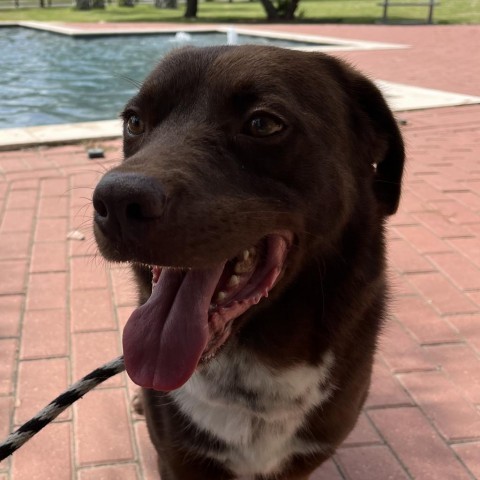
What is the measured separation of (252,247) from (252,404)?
54 centimetres

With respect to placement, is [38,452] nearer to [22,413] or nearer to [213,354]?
[22,413]

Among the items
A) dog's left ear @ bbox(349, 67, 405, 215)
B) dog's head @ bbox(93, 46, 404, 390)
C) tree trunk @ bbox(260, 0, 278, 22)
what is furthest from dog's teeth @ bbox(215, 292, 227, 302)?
tree trunk @ bbox(260, 0, 278, 22)

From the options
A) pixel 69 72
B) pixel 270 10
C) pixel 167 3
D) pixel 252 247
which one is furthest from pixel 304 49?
pixel 167 3

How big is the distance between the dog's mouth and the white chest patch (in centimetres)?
23

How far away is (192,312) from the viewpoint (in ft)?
5.20

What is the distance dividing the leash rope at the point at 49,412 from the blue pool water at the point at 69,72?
478 centimetres

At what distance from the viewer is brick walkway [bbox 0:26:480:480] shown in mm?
2320

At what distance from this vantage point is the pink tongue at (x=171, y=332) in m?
1.57

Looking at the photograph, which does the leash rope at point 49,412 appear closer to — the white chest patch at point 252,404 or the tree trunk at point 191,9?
the white chest patch at point 252,404

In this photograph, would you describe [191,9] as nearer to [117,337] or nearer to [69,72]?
[69,72]

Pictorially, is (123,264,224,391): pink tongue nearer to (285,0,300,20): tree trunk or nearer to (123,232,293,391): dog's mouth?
(123,232,293,391): dog's mouth

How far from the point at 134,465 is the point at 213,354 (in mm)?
901

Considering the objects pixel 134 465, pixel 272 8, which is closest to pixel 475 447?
pixel 134 465

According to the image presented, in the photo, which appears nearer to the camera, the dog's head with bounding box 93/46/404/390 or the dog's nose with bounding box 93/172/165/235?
the dog's nose with bounding box 93/172/165/235
